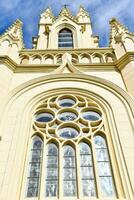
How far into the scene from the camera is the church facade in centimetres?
783

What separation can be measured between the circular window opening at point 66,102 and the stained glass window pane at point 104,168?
2201 millimetres

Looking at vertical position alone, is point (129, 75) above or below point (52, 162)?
above

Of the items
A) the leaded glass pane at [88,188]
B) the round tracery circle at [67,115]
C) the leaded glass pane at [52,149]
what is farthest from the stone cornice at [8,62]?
the leaded glass pane at [88,188]

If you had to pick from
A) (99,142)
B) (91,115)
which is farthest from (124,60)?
(99,142)

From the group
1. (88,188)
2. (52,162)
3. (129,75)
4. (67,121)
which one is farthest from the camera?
(129,75)

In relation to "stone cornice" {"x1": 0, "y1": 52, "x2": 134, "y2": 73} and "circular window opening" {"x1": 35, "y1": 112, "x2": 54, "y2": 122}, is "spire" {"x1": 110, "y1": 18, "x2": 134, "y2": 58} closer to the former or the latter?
"stone cornice" {"x1": 0, "y1": 52, "x2": 134, "y2": 73}

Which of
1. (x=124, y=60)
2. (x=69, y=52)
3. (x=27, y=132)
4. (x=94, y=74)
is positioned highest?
(x=69, y=52)

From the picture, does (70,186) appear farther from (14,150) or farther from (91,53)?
(91,53)

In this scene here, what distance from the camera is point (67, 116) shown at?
35.2 ft

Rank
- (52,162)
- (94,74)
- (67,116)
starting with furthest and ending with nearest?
(94,74) < (67,116) < (52,162)

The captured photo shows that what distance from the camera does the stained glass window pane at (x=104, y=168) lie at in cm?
770

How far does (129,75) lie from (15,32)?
7.44m

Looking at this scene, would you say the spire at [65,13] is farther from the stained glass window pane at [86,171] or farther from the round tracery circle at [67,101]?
the stained glass window pane at [86,171]

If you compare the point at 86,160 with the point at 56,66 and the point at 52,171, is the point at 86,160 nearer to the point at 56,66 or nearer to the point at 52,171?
the point at 52,171
